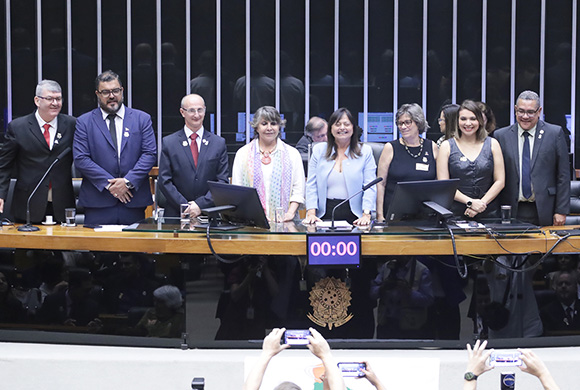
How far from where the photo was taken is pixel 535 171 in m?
4.79

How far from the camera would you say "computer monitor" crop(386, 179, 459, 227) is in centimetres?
382

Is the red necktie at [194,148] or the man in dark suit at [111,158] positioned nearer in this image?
the man in dark suit at [111,158]

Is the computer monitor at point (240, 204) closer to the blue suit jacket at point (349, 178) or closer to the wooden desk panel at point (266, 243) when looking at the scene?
the wooden desk panel at point (266, 243)

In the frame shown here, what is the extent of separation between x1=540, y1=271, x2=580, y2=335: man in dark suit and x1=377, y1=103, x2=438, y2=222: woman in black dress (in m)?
1.16

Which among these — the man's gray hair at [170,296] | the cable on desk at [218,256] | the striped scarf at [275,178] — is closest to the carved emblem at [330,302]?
the cable on desk at [218,256]

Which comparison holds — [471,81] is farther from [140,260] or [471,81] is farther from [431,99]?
[140,260]

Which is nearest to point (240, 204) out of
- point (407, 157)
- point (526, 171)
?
point (407, 157)

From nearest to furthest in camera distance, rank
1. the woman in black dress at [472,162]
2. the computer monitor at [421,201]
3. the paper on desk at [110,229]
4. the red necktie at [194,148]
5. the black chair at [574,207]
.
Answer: the computer monitor at [421,201]
the paper on desk at [110,229]
the woman in black dress at [472,162]
the red necktie at [194,148]
the black chair at [574,207]

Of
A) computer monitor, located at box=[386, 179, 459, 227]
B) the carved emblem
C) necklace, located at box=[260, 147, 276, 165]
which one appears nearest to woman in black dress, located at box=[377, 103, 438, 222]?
necklace, located at box=[260, 147, 276, 165]

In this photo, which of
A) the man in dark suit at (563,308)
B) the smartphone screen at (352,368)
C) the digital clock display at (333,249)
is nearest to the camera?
the smartphone screen at (352,368)

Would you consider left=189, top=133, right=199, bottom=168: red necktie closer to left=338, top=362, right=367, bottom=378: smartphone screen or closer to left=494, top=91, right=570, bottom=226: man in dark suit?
left=494, top=91, right=570, bottom=226: man in dark suit

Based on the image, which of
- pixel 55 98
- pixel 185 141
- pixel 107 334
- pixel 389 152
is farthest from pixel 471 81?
pixel 107 334

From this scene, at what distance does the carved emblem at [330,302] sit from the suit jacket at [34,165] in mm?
1867

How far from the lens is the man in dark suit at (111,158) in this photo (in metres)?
4.74
